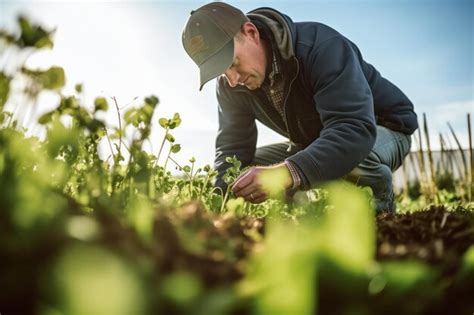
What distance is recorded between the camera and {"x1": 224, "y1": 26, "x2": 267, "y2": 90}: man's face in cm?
276

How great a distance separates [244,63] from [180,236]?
2.35 meters

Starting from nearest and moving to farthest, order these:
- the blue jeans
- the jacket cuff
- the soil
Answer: the soil < the jacket cuff < the blue jeans

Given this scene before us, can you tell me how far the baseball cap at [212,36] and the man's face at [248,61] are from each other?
0.24ft

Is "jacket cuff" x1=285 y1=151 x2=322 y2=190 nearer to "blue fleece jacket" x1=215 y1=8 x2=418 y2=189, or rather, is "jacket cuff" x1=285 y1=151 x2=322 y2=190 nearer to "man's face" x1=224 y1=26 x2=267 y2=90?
"blue fleece jacket" x1=215 y1=8 x2=418 y2=189

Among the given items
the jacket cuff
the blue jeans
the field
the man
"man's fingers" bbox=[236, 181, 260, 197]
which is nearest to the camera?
the field

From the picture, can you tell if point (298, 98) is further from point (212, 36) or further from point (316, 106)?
point (212, 36)

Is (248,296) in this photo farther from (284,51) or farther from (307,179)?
(284,51)

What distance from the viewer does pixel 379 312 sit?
1.62 ft

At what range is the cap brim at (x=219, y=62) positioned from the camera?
2.67 m

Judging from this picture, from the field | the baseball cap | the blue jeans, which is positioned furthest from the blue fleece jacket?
the field

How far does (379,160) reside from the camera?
3467 millimetres

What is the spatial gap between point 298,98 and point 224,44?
29.6 inches

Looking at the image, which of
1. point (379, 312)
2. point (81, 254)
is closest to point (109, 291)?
point (81, 254)

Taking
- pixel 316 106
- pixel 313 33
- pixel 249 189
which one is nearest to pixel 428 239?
pixel 249 189
